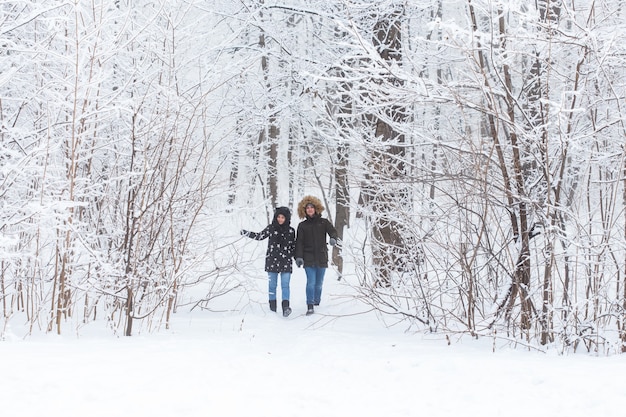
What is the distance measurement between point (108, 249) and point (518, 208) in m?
4.02

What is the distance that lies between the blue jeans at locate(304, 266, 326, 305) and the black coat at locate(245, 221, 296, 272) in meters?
0.29

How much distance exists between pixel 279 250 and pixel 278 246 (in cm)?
6

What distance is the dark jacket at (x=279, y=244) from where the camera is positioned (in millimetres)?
7770

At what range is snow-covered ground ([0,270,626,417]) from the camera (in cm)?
343

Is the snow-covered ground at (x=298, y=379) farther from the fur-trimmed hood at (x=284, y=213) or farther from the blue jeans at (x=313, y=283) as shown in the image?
the fur-trimmed hood at (x=284, y=213)

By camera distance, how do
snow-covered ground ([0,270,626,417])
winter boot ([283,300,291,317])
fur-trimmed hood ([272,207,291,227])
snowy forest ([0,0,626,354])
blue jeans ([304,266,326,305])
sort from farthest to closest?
fur-trimmed hood ([272,207,291,227]) < blue jeans ([304,266,326,305]) < winter boot ([283,300,291,317]) < snowy forest ([0,0,626,354]) < snow-covered ground ([0,270,626,417])

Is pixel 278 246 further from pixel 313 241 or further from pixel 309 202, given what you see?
pixel 309 202

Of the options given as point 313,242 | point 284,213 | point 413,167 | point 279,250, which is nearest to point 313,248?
point 313,242

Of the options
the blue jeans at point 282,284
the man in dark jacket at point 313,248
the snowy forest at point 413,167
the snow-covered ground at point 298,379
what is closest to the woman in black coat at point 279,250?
the blue jeans at point 282,284

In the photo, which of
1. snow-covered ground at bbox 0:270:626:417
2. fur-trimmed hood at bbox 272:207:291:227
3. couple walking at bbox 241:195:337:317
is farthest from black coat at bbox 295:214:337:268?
snow-covered ground at bbox 0:270:626:417

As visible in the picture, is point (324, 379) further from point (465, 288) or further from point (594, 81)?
point (594, 81)

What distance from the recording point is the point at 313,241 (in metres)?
7.79

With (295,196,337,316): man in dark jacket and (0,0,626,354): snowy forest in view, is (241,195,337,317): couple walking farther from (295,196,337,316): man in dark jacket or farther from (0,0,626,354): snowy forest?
(0,0,626,354): snowy forest

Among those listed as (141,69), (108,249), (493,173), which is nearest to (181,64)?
(141,69)
